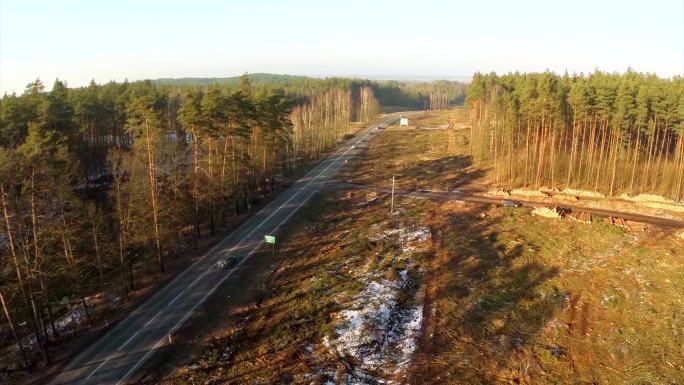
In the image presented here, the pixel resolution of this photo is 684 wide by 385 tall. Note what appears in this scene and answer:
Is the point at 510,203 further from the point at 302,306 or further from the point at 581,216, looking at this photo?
the point at 302,306

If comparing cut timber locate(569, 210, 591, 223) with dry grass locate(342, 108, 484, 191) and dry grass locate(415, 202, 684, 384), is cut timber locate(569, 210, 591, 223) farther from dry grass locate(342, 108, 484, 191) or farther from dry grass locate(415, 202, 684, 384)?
dry grass locate(342, 108, 484, 191)

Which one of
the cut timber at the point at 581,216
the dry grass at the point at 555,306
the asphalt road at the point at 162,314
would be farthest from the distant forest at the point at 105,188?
the cut timber at the point at 581,216

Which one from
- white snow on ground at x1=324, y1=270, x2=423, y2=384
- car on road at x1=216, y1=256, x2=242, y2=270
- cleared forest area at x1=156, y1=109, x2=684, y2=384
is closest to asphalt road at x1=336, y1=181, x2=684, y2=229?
cleared forest area at x1=156, y1=109, x2=684, y2=384

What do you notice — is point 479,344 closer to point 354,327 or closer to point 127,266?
point 354,327

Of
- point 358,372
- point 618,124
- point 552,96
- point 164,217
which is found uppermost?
point 552,96

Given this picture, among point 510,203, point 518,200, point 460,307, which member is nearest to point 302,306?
point 460,307

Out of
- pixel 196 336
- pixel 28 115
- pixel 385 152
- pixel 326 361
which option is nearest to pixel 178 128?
pixel 28 115
